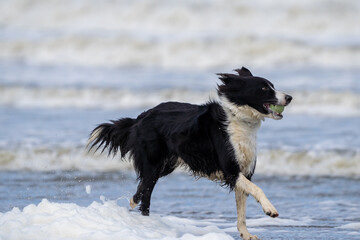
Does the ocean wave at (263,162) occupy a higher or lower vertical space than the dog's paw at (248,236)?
higher

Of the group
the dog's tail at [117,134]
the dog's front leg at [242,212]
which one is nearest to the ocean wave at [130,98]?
the dog's tail at [117,134]

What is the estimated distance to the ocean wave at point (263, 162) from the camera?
31.1 ft

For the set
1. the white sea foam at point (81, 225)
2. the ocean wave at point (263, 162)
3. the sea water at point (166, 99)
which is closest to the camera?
the white sea foam at point (81, 225)

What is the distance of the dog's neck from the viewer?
575 cm

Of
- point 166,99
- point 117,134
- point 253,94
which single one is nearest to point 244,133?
point 253,94

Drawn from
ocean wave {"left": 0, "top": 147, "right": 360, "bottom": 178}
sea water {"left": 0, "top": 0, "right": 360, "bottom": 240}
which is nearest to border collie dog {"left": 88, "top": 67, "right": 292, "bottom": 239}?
sea water {"left": 0, "top": 0, "right": 360, "bottom": 240}

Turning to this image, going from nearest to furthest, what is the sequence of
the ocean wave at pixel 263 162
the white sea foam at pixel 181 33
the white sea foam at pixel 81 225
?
the white sea foam at pixel 81 225
the ocean wave at pixel 263 162
the white sea foam at pixel 181 33

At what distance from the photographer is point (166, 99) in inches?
656

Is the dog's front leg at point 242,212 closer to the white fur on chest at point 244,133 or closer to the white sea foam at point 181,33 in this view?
the white fur on chest at point 244,133

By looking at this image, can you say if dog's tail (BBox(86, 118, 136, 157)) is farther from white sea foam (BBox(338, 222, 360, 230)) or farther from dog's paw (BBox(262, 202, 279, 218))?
white sea foam (BBox(338, 222, 360, 230))

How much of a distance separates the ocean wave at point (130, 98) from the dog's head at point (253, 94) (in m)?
8.83

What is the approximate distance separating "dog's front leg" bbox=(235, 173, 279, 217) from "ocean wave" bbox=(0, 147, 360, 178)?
3.80 meters

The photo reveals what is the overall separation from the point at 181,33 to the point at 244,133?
23.1 metres

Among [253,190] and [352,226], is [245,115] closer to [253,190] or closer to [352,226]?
[253,190]
